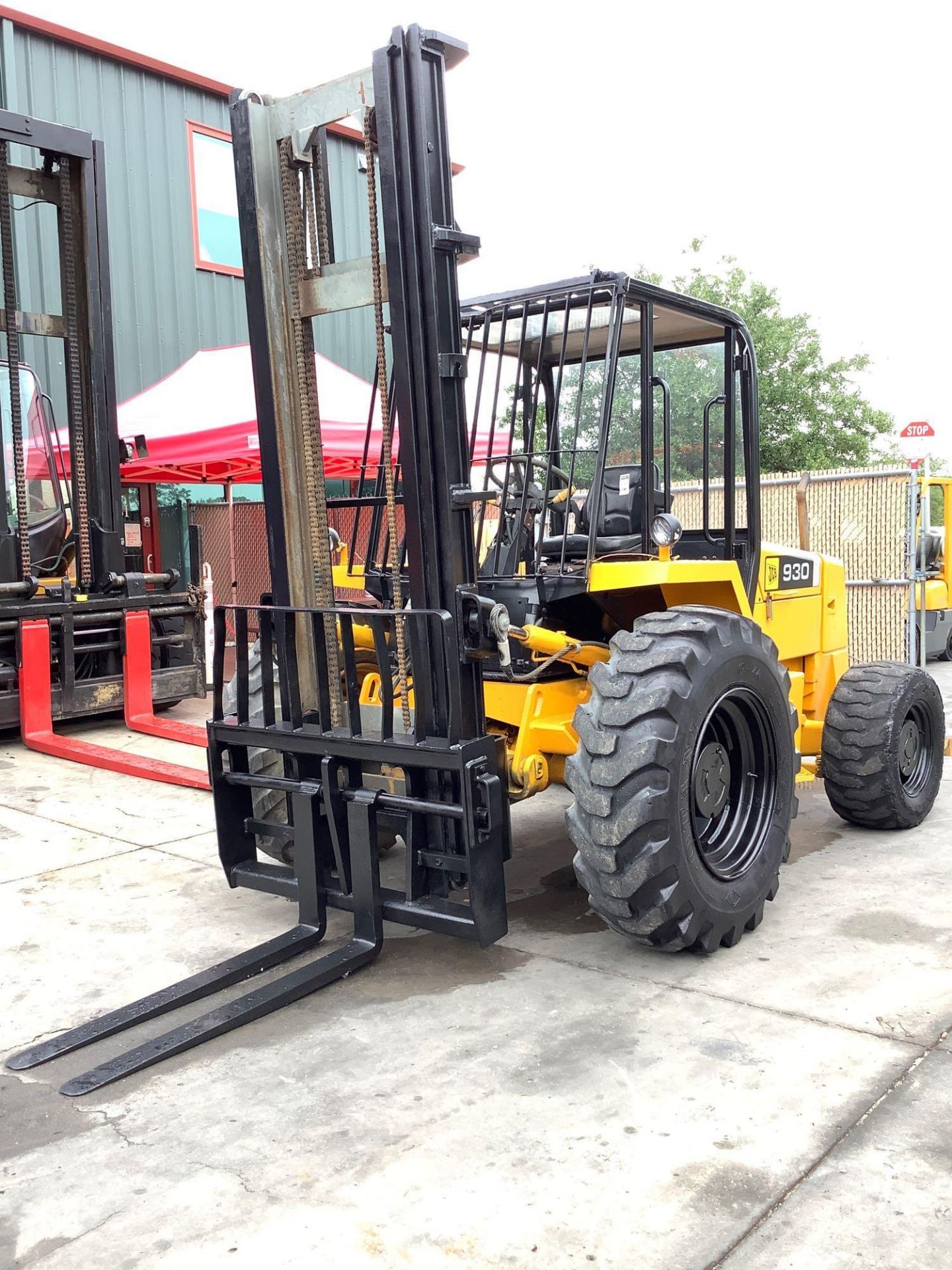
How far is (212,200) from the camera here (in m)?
15.0

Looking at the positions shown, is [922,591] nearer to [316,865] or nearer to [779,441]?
[316,865]

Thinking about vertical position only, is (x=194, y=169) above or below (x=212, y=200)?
above

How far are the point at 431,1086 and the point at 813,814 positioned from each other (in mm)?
4038

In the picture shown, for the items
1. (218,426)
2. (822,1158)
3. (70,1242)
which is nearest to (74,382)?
(218,426)

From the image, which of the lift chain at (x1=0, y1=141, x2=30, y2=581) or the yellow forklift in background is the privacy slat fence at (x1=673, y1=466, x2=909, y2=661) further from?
the lift chain at (x1=0, y1=141, x2=30, y2=581)

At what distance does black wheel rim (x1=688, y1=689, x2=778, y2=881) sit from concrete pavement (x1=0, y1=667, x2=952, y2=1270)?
0.39 metres

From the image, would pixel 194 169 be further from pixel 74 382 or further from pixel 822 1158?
pixel 822 1158

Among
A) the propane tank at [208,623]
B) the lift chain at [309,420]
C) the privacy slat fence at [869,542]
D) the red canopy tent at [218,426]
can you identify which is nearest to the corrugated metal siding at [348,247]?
the red canopy tent at [218,426]

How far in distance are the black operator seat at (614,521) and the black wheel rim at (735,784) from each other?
0.83 meters

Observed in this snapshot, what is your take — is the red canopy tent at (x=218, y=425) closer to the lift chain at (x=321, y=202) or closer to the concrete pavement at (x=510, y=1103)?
the lift chain at (x=321, y=202)

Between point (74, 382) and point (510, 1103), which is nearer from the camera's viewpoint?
point (510, 1103)

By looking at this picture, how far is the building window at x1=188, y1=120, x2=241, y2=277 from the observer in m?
14.8

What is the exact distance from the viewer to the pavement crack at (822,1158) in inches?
102

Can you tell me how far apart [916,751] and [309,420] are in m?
4.06
